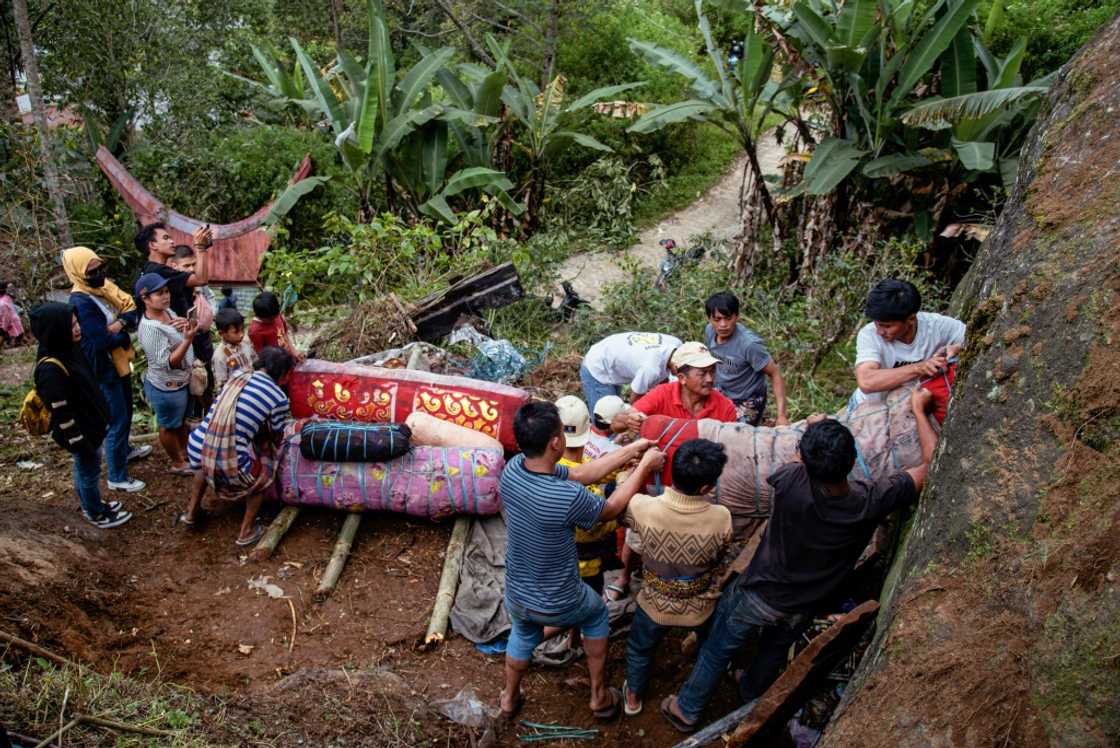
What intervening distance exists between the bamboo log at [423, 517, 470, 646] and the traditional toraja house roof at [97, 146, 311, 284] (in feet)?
19.8

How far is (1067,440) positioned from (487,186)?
841 centimetres

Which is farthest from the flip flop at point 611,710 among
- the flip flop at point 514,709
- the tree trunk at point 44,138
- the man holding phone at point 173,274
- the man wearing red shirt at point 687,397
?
the tree trunk at point 44,138

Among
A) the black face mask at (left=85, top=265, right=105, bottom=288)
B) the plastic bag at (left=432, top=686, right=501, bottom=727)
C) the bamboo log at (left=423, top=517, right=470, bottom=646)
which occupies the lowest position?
the bamboo log at (left=423, top=517, right=470, bottom=646)

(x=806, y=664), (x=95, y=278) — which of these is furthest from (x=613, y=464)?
(x=95, y=278)

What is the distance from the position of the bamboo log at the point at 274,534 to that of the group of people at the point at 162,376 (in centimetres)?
13

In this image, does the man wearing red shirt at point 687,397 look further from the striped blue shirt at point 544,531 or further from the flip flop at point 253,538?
the flip flop at point 253,538

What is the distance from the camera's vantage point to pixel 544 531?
3348mm

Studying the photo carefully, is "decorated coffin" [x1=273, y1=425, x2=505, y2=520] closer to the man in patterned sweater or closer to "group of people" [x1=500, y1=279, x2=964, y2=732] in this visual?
"group of people" [x1=500, y1=279, x2=964, y2=732]

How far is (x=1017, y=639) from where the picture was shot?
95.0 inches

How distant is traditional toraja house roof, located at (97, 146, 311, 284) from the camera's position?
9.74 metres

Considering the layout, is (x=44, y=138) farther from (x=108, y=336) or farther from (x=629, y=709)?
(x=629, y=709)

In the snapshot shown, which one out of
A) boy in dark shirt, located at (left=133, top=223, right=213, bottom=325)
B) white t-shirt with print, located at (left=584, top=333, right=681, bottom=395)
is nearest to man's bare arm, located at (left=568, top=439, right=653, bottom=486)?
white t-shirt with print, located at (left=584, top=333, right=681, bottom=395)

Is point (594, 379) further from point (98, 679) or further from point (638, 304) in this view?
point (98, 679)

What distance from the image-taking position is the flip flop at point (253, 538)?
5.00 meters
